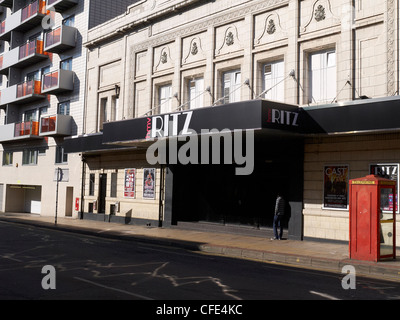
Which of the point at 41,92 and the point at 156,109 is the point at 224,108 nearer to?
the point at 156,109

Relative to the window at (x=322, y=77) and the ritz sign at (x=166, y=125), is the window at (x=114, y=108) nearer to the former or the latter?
the ritz sign at (x=166, y=125)

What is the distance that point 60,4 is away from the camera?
98.5 ft

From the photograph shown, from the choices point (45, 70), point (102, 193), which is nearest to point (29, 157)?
point (45, 70)

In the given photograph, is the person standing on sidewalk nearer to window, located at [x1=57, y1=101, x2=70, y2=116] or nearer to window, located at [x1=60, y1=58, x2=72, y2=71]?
window, located at [x1=57, y1=101, x2=70, y2=116]

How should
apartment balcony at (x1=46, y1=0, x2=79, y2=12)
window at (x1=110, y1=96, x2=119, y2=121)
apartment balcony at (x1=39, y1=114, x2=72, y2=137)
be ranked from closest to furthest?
1. window at (x1=110, y1=96, x2=119, y2=121)
2. apartment balcony at (x1=39, y1=114, x2=72, y2=137)
3. apartment balcony at (x1=46, y1=0, x2=79, y2=12)

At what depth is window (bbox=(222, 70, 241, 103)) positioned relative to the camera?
18.7 metres

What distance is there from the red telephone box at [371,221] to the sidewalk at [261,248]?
324 millimetres

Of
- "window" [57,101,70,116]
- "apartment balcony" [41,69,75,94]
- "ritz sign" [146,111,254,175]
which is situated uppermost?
"apartment balcony" [41,69,75,94]

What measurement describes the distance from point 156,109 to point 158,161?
2.80 m

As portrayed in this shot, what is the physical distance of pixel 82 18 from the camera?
29.0 metres

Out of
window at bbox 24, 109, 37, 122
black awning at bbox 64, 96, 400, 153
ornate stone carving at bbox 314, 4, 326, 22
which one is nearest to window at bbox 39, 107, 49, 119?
window at bbox 24, 109, 37, 122

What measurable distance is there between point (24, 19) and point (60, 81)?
946cm

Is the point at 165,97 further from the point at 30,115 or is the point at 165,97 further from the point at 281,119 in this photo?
the point at 30,115
